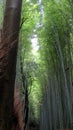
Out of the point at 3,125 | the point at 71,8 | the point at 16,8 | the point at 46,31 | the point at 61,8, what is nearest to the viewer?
the point at 3,125

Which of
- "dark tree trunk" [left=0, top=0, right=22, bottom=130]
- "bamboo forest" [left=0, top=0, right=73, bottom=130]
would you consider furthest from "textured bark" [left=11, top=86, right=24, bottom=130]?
"dark tree trunk" [left=0, top=0, right=22, bottom=130]

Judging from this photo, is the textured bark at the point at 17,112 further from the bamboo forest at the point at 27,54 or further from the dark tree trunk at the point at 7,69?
the dark tree trunk at the point at 7,69

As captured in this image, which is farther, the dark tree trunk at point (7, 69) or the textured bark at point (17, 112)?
the textured bark at point (17, 112)

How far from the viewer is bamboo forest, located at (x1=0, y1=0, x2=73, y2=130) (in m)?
1.09

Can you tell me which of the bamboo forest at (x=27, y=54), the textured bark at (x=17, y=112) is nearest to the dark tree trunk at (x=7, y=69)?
the bamboo forest at (x=27, y=54)

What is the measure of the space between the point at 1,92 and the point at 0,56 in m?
0.17

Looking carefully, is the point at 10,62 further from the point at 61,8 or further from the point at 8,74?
the point at 61,8

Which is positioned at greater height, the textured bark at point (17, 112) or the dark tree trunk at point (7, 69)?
the dark tree trunk at point (7, 69)

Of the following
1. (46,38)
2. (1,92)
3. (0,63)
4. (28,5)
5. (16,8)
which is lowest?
(1,92)

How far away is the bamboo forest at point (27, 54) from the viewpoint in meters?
1.09

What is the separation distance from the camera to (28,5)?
20.6 ft

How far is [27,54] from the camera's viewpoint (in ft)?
31.6

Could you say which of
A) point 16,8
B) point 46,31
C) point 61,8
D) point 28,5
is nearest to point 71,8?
point 61,8

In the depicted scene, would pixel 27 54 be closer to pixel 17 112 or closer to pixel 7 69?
pixel 17 112
